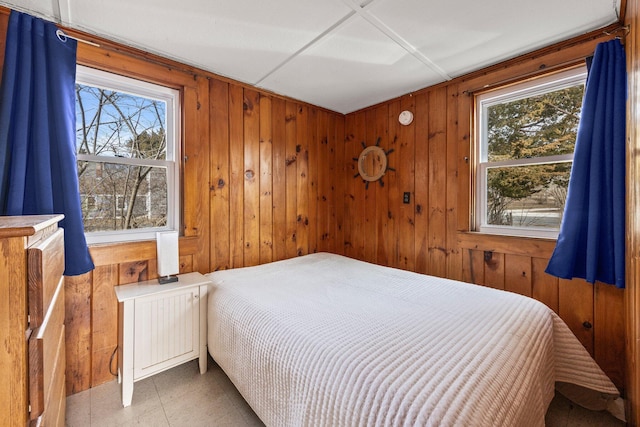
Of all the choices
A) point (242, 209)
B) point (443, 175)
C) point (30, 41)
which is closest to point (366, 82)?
point (443, 175)

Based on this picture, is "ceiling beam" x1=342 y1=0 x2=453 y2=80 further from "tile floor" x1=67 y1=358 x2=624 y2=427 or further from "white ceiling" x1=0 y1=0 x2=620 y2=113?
"tile floor" x1=67 y1=358 x2=624 y2=427

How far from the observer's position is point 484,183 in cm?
222

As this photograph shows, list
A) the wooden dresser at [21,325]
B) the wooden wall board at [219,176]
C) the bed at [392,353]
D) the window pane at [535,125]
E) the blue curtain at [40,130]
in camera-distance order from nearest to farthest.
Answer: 1. the wooden dresser at [21,325]
2. the bed at [392,353]
3. the blue curtain at [40,130]
4. the window pane at [535,125]
5. the wooden wall board at [219,176]

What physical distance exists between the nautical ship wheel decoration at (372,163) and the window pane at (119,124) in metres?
1.85

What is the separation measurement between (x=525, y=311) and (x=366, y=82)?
1976mm

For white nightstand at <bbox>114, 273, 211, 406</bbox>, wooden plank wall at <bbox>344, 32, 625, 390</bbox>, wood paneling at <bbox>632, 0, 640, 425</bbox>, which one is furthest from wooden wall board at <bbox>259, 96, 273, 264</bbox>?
wood paneling at <bbox>632, 0, 640, 425</bbox>

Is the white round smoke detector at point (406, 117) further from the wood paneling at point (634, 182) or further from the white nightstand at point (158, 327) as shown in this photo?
the white nightstand at point (158, 327)

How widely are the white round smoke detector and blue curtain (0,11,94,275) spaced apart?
241 cm

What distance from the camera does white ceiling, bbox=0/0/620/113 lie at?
4.76ft

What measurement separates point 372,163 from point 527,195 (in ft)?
4.46

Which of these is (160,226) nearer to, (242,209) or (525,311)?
(242,209)

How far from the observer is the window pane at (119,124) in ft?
5.93

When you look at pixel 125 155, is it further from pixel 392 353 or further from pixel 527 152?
pixel 527 152

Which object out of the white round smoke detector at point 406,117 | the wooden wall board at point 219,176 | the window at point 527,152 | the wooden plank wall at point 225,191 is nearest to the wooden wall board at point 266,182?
the wooden plank wall at point 225,191
